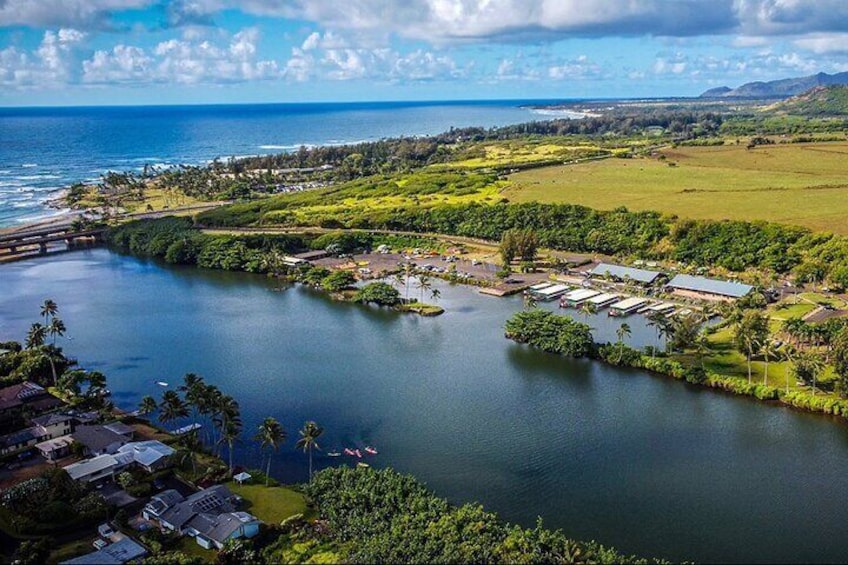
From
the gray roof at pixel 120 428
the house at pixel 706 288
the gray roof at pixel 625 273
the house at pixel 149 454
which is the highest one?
the gray roof at pixel 625 273

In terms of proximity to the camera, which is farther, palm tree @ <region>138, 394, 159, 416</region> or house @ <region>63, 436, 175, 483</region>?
palm tree @ <region>138, 394, 159, 416</region>

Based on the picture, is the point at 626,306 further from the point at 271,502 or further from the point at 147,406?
the point at 147,406

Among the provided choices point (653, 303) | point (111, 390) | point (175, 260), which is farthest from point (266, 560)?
point (175, 260)

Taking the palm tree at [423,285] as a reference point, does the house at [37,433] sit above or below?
below

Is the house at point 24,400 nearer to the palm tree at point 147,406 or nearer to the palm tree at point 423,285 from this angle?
the palm tree at point 147,406

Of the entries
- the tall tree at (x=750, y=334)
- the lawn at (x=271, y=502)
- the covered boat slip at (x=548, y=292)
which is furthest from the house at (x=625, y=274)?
the lawn at (x=271, y=502)

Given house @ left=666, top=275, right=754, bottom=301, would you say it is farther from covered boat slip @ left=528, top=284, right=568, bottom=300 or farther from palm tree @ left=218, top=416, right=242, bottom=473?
palm tree @ left=218, top=416, right=242, bottom=473

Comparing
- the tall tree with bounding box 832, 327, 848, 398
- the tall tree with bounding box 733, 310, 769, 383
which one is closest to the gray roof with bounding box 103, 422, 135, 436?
the tall tree with bounding box 733, 310, 769, 383
